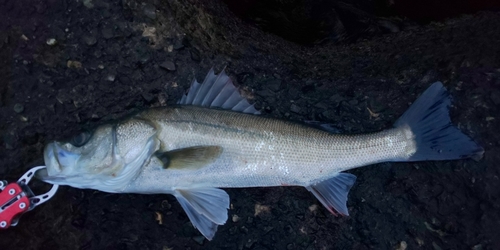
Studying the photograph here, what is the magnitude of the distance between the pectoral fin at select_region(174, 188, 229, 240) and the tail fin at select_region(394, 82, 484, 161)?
4.00ft

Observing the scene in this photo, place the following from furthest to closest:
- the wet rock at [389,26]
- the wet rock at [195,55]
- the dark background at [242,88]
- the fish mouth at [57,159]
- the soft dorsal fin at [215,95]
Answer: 1. the wet rock at [389,26]
2. the wet rock at [195,55]
3. the dark background at [242,88]
4. the soft dorsal fin at [215,95]
5. the fish mouth at [57,159]

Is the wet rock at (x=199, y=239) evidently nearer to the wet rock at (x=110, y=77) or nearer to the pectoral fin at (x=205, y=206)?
the pectoral fin at (x=205, y=206)

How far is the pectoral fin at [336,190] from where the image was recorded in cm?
251

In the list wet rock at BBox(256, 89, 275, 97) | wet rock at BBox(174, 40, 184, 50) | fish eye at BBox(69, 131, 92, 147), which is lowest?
wet rock at BBox(256, 89, 275, 97)

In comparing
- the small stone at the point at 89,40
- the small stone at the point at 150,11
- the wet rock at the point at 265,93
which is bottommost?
the wet rock at the point at 265,93

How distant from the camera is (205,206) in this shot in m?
2.43

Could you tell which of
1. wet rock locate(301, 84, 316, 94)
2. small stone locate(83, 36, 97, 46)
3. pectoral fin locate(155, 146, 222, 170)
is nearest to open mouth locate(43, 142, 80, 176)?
pectoral fin locate(155, 146, 222, 170)

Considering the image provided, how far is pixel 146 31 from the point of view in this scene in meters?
Answer: 2.76

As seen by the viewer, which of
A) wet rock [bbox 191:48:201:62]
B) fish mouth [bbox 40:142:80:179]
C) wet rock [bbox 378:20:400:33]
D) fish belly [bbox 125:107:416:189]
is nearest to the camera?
fish mouth [bbox 40:142:80:179]

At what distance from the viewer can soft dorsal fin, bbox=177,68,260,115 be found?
2463mm

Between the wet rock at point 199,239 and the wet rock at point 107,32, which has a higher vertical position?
the wet rock at point 107,32

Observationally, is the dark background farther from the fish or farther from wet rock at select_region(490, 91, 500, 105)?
the fish

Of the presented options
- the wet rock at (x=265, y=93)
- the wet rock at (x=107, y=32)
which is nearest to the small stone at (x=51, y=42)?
the wet rock at (x=107, y=32)

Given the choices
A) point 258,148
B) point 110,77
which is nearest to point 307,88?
point 258,148
